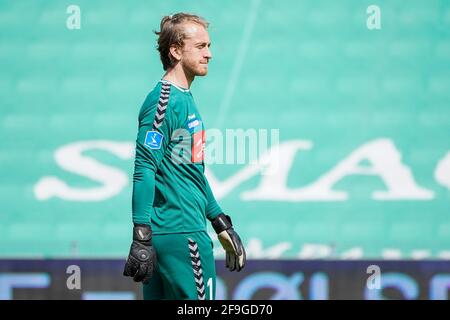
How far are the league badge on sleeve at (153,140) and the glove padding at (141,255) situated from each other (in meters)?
0.31

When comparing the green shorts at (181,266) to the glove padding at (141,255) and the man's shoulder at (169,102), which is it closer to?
the glove padding at (141,255)

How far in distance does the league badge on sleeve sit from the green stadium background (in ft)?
13.1

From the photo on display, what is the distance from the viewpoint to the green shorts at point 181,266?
14.3 feet

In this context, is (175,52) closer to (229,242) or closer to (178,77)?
(178,77)

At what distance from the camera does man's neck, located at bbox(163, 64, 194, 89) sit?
14.6ft

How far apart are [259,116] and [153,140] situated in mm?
4223

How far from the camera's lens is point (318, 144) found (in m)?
8.41

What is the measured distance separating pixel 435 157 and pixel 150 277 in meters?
4.65

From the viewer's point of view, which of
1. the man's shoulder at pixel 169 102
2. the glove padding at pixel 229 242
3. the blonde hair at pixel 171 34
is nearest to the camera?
the man's shoulder at pixel 169 102

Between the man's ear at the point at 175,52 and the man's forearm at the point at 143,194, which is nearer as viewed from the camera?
the man's forearm at the point at 143,194

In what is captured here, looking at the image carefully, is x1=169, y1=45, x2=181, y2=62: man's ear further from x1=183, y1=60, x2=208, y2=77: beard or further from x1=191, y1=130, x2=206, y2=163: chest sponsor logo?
x1=191, y1=130, x2=206, y2=163: chest sponsor logo

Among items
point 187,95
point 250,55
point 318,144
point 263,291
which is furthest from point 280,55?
point 187,95

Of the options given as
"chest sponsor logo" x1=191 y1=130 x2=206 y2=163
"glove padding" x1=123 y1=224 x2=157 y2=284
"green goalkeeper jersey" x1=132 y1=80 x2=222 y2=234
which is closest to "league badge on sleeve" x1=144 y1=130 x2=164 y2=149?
"green goalkeeper jersey" x1=132 y1=80 x2=222 y2=234

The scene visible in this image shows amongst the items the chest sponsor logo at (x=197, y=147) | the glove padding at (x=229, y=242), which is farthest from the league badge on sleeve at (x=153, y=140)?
the glove padding at (x=229, y=242)
